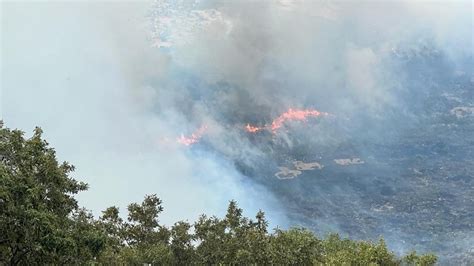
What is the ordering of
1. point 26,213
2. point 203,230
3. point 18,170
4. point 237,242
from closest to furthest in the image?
point 26,213, point 18,170, point 237,242, point 203,230

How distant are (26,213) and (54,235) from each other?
7.79ft

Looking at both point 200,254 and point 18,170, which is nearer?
point 18,170

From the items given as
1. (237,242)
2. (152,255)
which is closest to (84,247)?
(152,255)

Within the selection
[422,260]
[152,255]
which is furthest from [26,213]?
[422,260]

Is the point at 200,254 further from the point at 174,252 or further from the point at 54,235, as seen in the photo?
the point at 54,235

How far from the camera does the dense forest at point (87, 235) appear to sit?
118 ft

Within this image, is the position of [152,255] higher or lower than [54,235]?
higher

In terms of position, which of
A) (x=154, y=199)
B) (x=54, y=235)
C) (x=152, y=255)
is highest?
(x=154, y=199)

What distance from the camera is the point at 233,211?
7350 centimetres

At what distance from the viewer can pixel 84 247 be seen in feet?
132

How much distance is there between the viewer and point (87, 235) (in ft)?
133

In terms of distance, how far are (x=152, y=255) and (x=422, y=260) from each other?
100 ft

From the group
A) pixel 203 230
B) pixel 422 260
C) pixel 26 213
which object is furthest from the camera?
pixel 203 230

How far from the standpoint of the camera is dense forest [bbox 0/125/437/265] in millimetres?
36094
